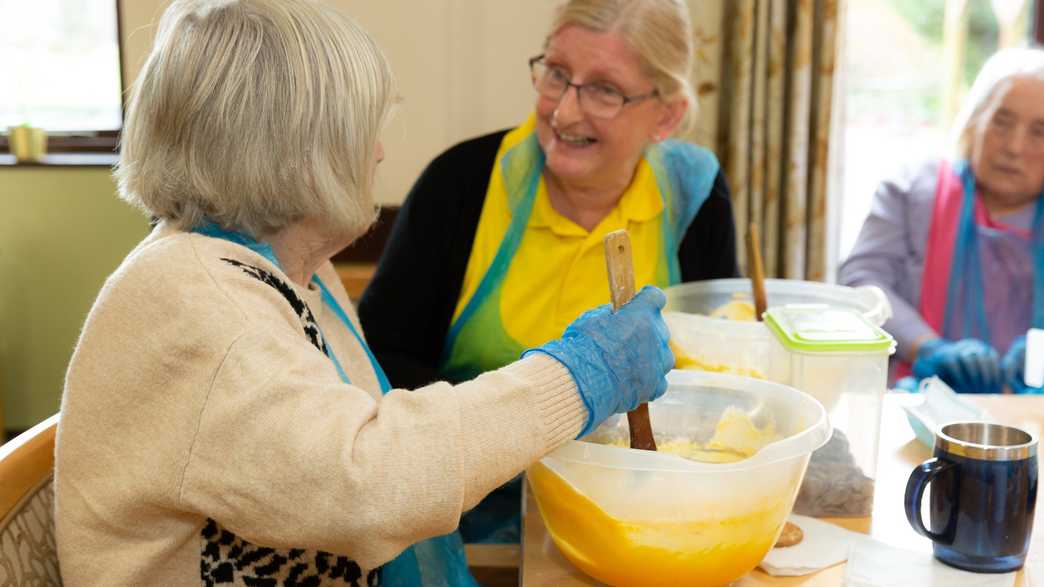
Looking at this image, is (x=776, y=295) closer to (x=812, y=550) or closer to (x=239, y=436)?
(x=812, y=550)

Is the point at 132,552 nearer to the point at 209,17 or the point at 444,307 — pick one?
the point at 209,17

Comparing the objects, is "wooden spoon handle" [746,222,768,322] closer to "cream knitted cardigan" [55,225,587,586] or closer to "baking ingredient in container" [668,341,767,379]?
"baking ingredient in container" [668,341,767,379]

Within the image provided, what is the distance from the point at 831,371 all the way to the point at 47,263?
2809 mm

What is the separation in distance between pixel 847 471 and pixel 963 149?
153 cm

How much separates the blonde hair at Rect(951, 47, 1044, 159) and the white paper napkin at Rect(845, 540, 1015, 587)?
1.60 metres

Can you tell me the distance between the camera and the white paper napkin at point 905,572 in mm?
984

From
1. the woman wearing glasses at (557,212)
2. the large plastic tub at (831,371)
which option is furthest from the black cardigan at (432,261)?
the large plastic tub at (831,371)

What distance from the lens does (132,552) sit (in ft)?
3.12

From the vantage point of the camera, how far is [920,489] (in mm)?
989

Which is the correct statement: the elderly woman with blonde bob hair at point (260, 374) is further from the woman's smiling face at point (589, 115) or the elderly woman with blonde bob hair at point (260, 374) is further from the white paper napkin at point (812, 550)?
the woman's smiling face at point (589, 115)

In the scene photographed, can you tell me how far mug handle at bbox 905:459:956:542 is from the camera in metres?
0.98

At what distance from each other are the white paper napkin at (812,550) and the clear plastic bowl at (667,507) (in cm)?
5

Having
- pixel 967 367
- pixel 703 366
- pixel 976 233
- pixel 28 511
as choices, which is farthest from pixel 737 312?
pixel 976 233

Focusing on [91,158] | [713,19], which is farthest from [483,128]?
[91,158]
